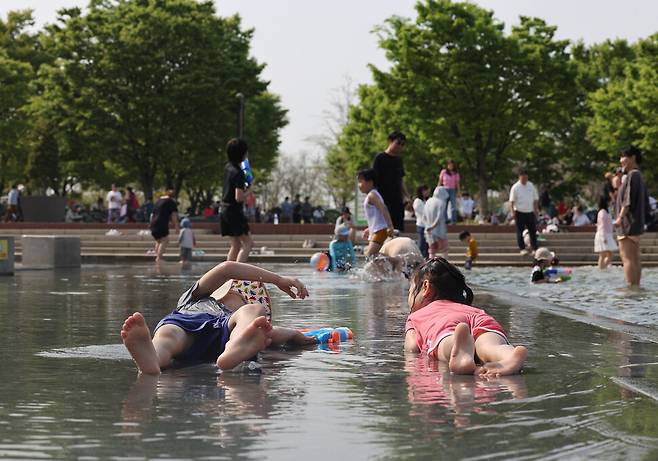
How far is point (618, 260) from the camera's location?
3219 centimetres

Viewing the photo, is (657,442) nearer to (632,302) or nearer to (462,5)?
(632,302)

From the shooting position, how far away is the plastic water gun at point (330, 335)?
7457mm

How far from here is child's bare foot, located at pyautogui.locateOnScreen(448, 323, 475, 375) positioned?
572cm

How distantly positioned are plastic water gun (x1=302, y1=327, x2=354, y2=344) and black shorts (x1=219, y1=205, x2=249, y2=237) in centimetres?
891

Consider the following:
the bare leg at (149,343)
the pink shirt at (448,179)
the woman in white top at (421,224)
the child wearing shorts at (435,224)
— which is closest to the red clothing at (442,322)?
the bare leg at (149,343)

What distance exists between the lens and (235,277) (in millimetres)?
6461

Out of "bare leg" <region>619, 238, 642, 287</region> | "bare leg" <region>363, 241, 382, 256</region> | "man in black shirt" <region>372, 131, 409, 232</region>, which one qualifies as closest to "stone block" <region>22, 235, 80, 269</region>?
"bare leg" <region>363, 241, 382, 256</region>

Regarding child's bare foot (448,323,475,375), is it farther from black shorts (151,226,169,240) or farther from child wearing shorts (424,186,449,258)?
black shorts (151,226,169,240)

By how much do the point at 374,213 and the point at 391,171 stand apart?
1.99 feet

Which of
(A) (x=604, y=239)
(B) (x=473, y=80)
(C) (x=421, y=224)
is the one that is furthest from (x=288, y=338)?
(B) (x=473, y=80)

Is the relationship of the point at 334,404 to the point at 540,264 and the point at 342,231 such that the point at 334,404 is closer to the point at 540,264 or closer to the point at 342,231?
the point at 540,264

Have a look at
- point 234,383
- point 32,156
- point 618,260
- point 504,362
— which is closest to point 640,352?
point 504,362

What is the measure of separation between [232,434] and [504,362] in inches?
79.4

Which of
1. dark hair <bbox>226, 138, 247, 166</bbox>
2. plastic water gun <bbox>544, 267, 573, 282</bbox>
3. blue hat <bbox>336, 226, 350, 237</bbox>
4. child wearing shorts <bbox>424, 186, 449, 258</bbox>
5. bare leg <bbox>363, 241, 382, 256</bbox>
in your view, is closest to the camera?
dark hair <bbox>226, 138, 247, 166</bbox>
